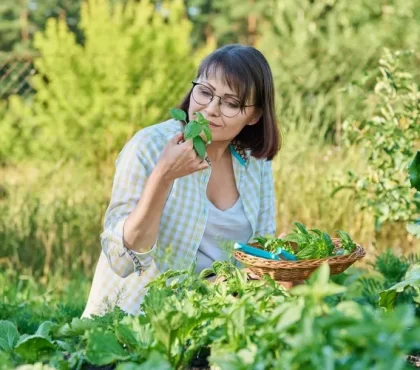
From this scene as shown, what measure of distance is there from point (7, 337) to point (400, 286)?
0.87 metres

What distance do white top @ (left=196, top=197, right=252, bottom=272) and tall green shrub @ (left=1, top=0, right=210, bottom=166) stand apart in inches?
202

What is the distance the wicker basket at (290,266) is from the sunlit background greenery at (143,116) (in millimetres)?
1628

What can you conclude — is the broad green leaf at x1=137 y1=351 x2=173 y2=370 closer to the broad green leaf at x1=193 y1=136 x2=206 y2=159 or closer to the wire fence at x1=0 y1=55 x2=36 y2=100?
the broad green leaf at x1=193 y1=136 x2=206 y2=159

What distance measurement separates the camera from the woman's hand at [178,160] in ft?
7.10

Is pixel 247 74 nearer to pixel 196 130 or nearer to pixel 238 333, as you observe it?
pixel 196 130

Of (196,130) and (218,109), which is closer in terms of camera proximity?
(196,130)

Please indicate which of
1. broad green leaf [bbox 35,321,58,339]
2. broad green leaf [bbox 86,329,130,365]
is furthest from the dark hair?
broad green leaf [bbox 86,329,130,365]

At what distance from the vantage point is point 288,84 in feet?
35.0

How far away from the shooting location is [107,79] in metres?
8.35

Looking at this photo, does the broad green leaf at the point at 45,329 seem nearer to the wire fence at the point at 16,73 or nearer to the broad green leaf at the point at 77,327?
the broad green leaf at the point at 77,327

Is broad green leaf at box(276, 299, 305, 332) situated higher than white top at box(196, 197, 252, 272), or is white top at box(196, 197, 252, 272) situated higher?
broad green leaf at box(276, 299, 305, 332)

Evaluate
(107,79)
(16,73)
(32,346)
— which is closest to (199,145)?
(32,346)

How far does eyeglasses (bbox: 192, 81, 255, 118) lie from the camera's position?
250cm

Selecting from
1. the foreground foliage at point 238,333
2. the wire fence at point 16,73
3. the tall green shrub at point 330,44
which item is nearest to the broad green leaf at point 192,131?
the foreground foliage at point 238,333
